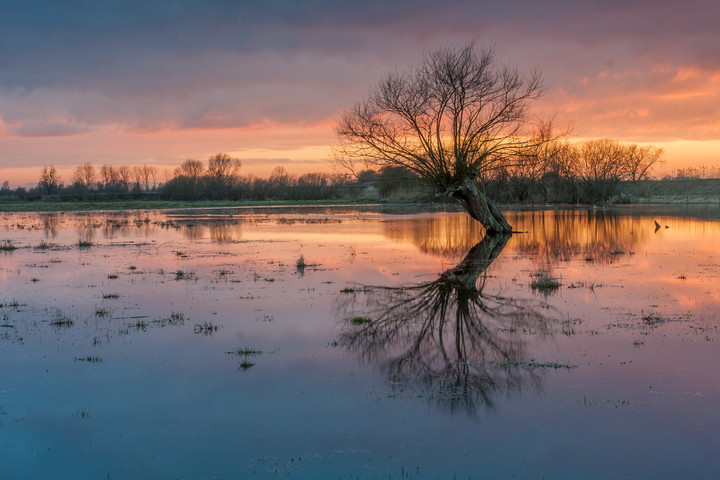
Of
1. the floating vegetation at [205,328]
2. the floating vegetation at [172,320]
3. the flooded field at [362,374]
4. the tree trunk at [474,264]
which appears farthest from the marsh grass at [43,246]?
the floating vegetation at [205,328]

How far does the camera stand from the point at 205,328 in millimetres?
12031

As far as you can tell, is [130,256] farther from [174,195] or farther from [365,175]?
[174,195]

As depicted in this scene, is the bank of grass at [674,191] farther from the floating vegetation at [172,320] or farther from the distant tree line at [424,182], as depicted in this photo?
the floating vegetation at [172,320]

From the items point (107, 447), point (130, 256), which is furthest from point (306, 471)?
point (130, 256)

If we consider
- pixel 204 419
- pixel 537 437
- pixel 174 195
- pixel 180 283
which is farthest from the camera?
pixel 174 195

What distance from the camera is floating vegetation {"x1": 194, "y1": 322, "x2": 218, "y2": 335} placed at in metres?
11.8

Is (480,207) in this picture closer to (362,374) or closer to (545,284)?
(545,284)

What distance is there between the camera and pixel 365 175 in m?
35.8

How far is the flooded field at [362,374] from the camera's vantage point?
21.2 ft

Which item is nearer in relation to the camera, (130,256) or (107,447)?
(107,447)

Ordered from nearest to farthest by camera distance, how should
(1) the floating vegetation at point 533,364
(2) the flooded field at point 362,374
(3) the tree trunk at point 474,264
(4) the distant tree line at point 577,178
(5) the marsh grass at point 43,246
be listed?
(2) the flooded field at point 362,374
(1) the floating vegetation at point 533,364
(3) the tree trunk at point 474,264
(5) the marsh grass at point 43,246
(4) the distant tree line at point 577,178

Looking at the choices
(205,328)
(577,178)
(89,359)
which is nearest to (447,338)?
(205,328)

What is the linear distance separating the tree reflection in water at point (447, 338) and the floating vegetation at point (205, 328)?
8.63 feet

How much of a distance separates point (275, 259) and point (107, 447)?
671 inches
